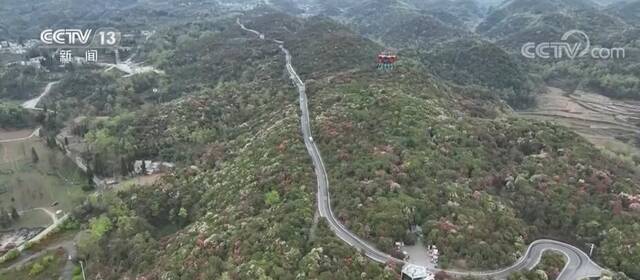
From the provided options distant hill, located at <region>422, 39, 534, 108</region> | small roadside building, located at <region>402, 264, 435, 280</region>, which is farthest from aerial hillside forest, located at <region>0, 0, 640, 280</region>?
distant hill, located at <region>422, 39, 534, 108</region>

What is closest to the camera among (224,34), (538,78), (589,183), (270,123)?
(589,183)

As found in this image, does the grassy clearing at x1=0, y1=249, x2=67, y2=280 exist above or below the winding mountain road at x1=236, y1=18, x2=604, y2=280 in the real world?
below

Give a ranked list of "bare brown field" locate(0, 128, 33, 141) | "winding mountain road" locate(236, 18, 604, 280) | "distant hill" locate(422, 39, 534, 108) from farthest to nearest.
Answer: "distant hill" locate(422, 39, 534, 108) → "bare brown field" locate(0, 128, 33, 141) → "winding mountain road" locate(236, 18, 604, 280)

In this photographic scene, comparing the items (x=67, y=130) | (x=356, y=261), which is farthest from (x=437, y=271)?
(x=67, y=130)

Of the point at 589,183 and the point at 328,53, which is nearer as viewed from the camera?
the point at 589,183

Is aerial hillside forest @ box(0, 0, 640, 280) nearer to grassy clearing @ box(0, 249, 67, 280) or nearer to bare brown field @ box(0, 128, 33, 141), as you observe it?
bare brown field @ box(0, 128, 33, 141)

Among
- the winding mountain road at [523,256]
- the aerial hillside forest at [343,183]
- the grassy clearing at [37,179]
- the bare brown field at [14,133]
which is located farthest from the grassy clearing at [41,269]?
the bare brown field at [14,133]

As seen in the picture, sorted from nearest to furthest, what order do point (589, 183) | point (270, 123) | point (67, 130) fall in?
1. point (589, 183)
2. point (270, 123)
3. point (67, 130)

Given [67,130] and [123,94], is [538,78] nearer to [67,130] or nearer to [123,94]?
[123,94]
